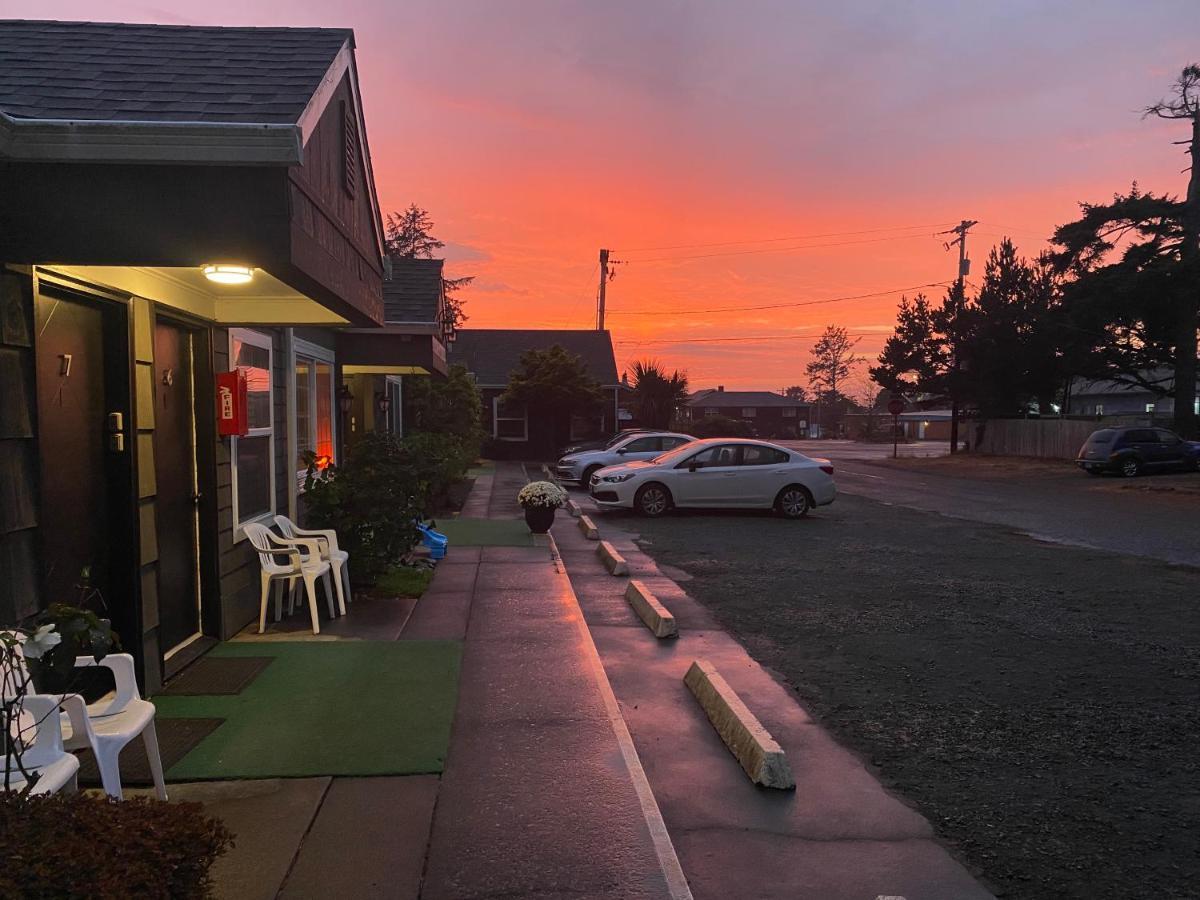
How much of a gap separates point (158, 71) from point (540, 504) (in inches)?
361

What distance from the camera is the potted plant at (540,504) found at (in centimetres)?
1302

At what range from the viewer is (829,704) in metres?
5.48

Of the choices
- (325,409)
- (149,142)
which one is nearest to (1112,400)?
(325,409)

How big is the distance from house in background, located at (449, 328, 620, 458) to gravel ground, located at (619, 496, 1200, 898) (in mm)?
24840

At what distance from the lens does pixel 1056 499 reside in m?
19.9

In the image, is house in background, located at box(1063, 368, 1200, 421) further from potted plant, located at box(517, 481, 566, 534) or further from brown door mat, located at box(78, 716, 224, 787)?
brown door mat, located at box(78, 716, 224, 787)

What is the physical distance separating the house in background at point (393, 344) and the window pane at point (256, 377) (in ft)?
8.92

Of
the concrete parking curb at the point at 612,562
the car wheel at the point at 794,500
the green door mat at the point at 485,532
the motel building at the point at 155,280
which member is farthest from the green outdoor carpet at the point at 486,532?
the motel building at the point at 155,280

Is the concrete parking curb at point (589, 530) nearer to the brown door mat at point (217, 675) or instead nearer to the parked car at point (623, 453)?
the brown door mat at point (217, 675)

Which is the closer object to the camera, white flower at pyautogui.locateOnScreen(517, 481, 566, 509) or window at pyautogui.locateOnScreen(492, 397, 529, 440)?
white flower at pyautogui.locateOnScreen(517, 481, 566, 509)

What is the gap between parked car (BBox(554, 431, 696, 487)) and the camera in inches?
853

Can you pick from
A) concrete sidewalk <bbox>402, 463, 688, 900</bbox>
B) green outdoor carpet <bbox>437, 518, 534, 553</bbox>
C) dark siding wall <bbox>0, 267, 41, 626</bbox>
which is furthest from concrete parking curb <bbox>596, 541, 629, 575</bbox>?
dark siding wall <bbox>0, 267, 41, 626</bbox>

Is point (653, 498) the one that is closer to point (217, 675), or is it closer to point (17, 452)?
point (217, 675)

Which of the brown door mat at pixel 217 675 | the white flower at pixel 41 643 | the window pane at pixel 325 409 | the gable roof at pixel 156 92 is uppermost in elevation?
the gable roof at pixel 156 92
